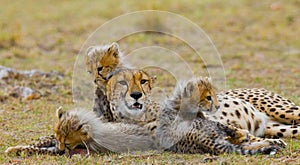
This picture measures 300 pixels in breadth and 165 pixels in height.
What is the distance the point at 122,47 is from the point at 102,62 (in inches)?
219

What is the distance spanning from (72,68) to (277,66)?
9.95ft

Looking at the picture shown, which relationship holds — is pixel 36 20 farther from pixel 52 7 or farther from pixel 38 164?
pixel 38 164

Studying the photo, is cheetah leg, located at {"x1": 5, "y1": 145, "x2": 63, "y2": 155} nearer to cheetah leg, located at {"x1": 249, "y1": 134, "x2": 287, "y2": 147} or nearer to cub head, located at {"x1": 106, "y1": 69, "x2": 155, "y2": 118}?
cub head, located at {"x1": 106, "y1": 69, "x2": 155, "y2": 118}

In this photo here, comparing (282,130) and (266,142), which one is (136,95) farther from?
(282,130)

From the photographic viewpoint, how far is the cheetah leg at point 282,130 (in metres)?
5.66

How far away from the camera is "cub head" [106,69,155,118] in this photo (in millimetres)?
5285

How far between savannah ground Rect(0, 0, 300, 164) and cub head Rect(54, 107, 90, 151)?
12 centimetres

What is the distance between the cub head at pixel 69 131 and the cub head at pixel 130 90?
570mm

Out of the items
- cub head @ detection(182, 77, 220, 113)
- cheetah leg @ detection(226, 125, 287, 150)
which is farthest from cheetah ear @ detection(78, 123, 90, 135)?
cheetah leg @ detection(226, 125, 287, 150)

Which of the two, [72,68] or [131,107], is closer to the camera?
[131,107]

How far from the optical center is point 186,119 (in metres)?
5.20

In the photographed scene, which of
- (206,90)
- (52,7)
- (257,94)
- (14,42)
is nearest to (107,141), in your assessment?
(206,90)

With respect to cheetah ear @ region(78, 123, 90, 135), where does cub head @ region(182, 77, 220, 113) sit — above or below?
above

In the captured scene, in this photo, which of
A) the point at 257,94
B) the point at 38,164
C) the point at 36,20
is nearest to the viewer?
the point at 38,164
